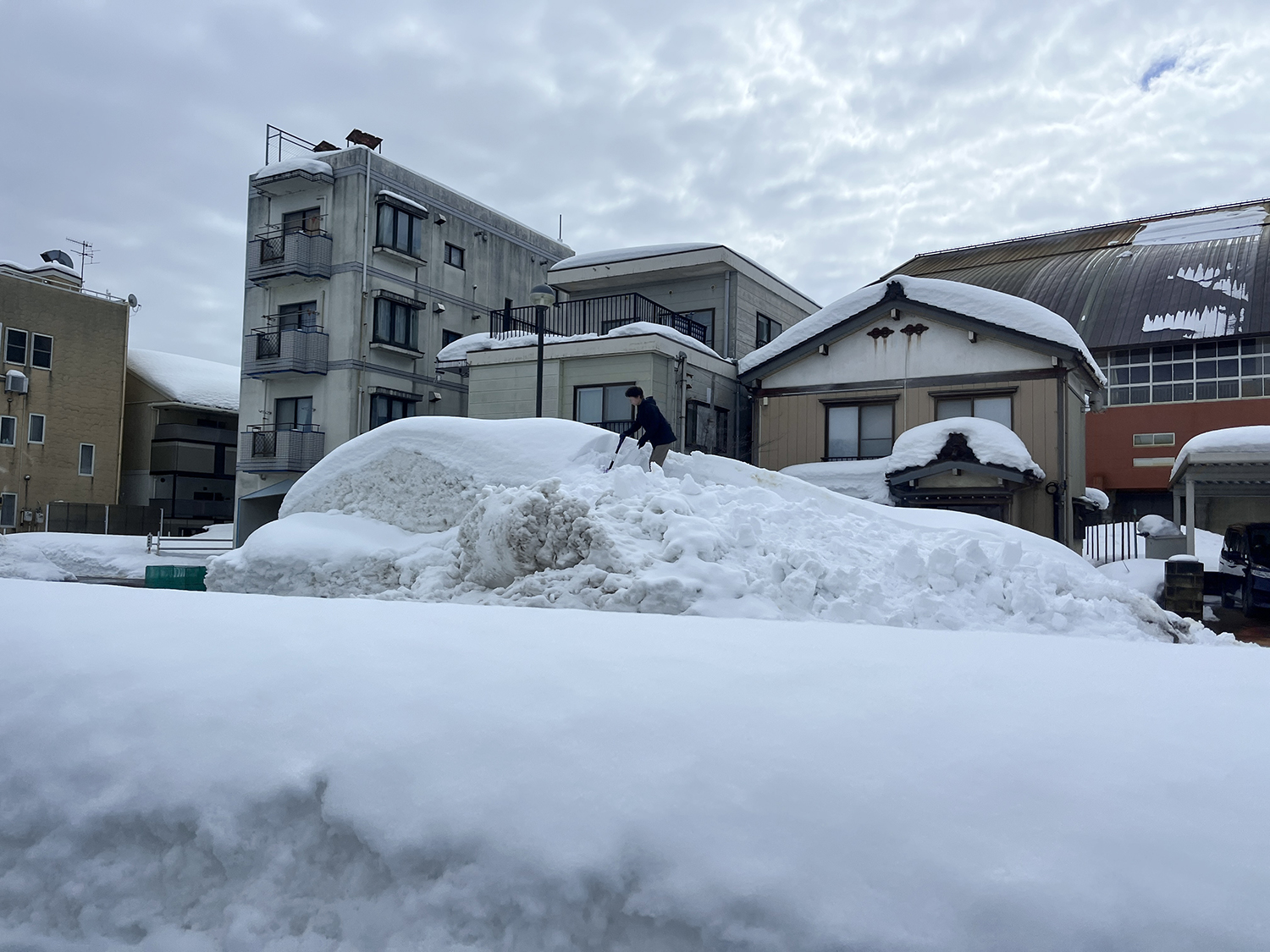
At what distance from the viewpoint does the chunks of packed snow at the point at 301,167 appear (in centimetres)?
2417

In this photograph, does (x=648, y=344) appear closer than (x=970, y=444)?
No

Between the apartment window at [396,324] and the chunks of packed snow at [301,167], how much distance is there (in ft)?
13.4

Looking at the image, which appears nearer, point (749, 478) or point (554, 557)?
point (554, 557)

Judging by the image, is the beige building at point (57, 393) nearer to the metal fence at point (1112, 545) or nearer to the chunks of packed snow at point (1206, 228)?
the metal fence at point (1112, 545)

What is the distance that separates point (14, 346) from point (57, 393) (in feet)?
6.26

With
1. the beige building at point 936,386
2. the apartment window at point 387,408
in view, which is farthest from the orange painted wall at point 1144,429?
the apartment window at point 387,408

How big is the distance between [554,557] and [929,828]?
615 cm

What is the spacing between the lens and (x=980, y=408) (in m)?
17.7

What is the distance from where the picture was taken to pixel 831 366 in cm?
1908

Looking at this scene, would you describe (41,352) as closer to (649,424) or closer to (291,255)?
(291,255)

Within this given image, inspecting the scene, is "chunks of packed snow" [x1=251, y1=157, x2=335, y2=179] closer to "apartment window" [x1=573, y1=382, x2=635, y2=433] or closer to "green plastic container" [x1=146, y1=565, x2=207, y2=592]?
"apartment window" [x1=573, y1=382, x2=635, y2=433]

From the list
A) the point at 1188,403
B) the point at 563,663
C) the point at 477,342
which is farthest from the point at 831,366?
the point at 563,663

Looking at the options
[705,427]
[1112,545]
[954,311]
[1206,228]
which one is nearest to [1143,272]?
[1206,228]

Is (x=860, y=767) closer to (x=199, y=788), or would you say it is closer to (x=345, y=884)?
(x=345, y=884)
